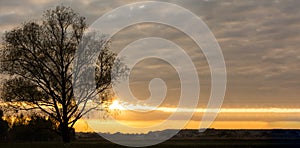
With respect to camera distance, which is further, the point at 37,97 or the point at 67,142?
the point at 67,142

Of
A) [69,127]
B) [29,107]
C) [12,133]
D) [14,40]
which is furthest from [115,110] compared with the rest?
[12,133]

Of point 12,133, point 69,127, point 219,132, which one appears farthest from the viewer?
point 219,132

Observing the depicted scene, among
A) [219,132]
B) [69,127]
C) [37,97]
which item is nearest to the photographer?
[37,97]

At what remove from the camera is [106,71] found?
155 feet

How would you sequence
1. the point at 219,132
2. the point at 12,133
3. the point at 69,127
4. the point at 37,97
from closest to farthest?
the point at 37,97 → the point at 69,127 → the point at 12,133 → the point at 219,132

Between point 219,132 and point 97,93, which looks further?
point 219,132

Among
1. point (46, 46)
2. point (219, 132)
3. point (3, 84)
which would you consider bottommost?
point (219, 132)

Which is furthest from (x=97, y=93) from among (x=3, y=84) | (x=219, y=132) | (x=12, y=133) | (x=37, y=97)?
(x=219, y=132)

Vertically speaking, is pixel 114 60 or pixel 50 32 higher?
pixel 50 32

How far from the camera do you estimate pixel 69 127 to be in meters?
49.3

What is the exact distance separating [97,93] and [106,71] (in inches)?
96.6

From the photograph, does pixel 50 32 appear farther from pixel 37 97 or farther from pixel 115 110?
pixel 115 110

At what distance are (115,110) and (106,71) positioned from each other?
13.6 feet

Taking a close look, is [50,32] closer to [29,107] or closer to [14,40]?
[14,40]
